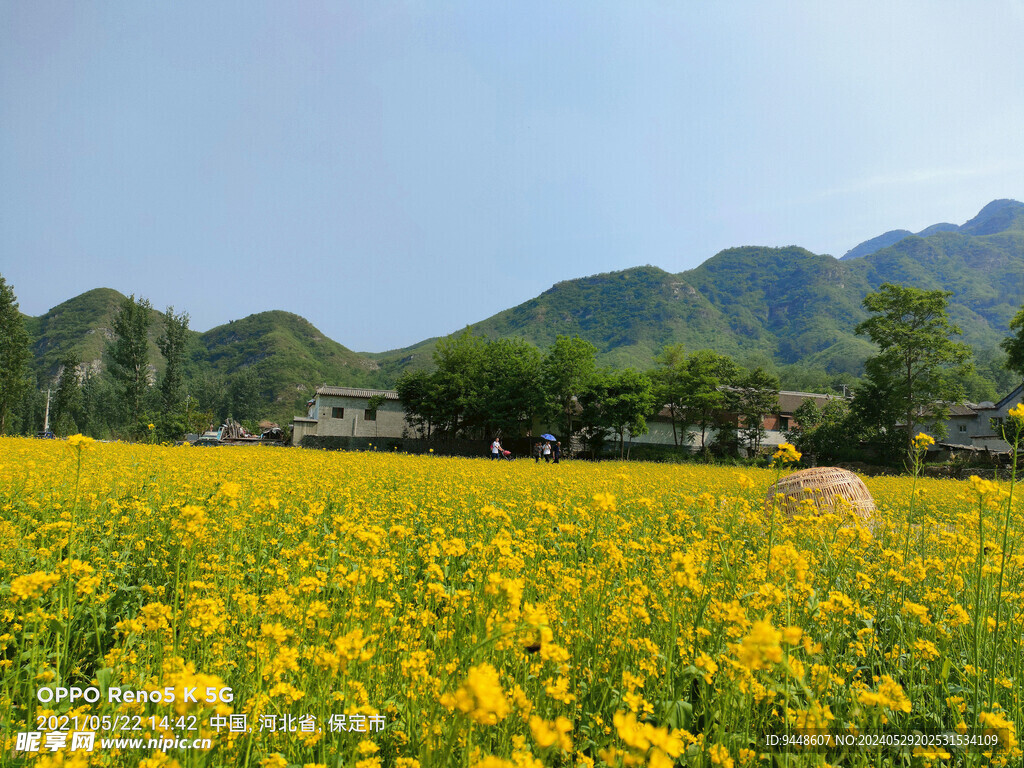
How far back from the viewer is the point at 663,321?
400ft

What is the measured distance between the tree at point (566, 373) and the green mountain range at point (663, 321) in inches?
2341

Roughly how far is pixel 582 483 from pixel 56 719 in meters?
8.34

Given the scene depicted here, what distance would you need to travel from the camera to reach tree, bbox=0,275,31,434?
109 ft

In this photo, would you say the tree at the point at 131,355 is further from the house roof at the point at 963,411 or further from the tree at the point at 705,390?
the house roof at the point at 963,411

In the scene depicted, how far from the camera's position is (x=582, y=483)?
375 inches

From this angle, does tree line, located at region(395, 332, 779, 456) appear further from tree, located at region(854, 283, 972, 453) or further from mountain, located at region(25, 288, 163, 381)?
mountain, located at region(25, 288, 163, 381)

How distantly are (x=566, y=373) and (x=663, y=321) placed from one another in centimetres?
9213

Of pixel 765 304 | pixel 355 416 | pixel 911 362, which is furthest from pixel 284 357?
pixel 765 304

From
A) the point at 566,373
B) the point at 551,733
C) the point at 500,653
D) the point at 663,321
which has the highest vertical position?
the point at 663,321

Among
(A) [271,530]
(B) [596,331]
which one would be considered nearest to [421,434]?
(A) [271,530]

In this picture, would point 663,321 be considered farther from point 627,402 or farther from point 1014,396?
point 627,402

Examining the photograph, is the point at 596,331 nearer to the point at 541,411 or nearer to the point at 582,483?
the point at 541,411

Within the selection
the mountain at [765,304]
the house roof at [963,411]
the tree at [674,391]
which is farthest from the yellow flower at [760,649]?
the mountain at [765,304]

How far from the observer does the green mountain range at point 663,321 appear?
10656cm
